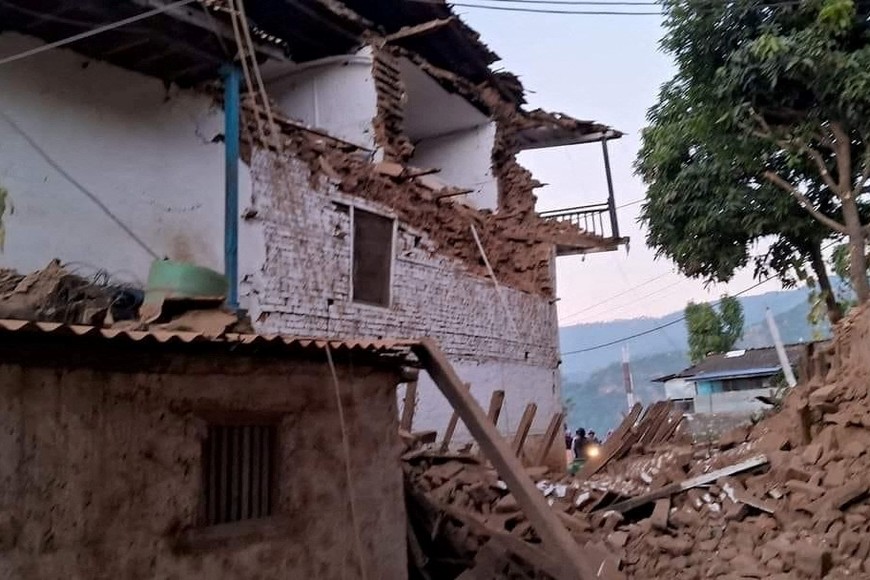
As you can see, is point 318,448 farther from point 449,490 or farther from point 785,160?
point 785,160

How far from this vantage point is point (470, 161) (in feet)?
55.3

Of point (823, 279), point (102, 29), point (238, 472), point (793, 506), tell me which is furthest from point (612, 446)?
point (102, 29)

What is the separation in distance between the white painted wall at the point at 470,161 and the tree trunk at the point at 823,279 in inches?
247

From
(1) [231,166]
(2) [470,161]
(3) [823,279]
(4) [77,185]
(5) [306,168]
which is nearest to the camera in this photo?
(4) [77,185]

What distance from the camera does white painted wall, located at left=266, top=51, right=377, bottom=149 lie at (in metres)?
12.6

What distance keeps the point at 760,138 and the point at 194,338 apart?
1031cm

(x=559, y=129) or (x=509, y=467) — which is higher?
(x=559, y=129)

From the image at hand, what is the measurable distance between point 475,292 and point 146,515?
1014 centimetres

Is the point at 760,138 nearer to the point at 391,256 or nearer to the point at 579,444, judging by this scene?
the point at 391,256

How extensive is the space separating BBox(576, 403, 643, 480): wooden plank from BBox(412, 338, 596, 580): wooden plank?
5554 mm

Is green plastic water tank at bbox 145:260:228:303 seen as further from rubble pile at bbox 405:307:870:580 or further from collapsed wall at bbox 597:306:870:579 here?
collapsed wall at bbox 597:306:870:579

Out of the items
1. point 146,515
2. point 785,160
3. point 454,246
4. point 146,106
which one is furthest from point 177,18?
point 785,160

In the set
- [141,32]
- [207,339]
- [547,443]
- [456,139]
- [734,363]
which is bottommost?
[547,443]

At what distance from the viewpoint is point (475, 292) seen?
47.4 feet
